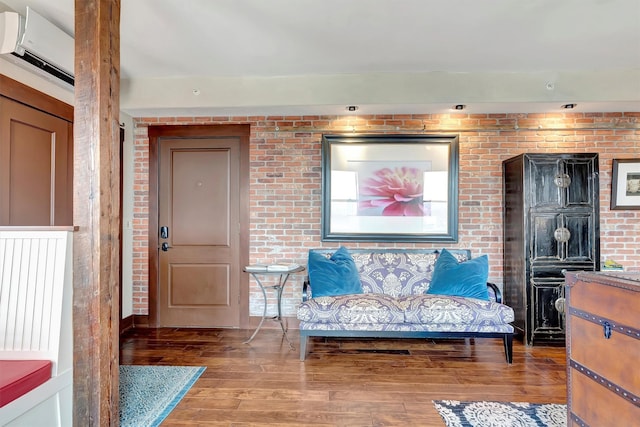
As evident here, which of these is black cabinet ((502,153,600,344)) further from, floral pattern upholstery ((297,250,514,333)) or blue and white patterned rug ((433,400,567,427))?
blue and white patterned rug ((433,400,567,427))

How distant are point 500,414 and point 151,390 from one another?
2.33 meters

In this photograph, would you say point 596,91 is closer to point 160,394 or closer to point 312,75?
point 312,75

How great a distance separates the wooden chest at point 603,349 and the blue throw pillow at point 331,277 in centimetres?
183

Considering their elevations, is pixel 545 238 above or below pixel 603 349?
above

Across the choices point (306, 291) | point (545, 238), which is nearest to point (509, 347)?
point (545, 238)

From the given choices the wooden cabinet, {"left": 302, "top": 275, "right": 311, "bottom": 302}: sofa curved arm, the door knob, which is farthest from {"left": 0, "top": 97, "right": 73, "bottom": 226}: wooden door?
the door knob

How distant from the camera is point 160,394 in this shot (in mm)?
2379

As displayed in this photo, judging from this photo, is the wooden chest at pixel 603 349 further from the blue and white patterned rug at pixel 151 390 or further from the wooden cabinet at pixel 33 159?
the wooden cabinet at pixel 33 159

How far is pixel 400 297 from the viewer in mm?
3328

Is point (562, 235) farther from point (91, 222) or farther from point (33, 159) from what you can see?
point (33, 159)

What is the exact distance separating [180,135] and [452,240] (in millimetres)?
3293

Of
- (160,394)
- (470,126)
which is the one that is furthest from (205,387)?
(470,126)

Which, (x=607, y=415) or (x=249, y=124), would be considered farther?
(x=249, y=124)

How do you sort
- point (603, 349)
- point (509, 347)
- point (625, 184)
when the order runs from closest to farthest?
point (603, 349)
point (509, 347)
point (625, 184)
